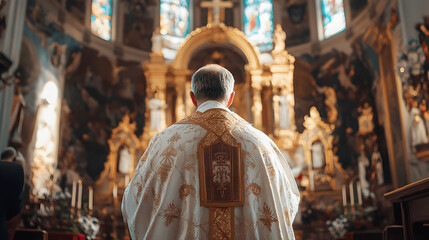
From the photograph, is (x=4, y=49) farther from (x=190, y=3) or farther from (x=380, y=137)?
(x=380, y=137)

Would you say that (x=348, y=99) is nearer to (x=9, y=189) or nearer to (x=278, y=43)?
(x=278, y=43)

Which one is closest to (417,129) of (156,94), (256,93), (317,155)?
(317,155)

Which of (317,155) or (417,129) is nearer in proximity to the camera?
(417,129)

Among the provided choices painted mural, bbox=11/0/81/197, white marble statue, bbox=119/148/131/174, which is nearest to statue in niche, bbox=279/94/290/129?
white marble statue, bbox=119/148/131/174

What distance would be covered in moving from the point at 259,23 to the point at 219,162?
37.5 feet

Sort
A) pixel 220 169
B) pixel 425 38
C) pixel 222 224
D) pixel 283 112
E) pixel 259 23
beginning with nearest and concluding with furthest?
pixel 222 224 → pixel 220 169 → pixel 425 38 → pixel 283 112 → pixel 259 23

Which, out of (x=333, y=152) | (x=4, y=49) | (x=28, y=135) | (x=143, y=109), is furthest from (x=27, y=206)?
(x=333, y=152)

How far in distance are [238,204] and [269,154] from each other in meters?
0.34

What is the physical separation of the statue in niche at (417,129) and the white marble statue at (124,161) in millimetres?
5955

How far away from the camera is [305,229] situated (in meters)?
10.2

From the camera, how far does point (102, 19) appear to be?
12289 millimetres

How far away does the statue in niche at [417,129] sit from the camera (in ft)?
25.6

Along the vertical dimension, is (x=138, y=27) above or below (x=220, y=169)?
above

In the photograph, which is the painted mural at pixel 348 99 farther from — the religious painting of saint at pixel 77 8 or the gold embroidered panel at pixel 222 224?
the gold embroidered panel at pixel 222 224
